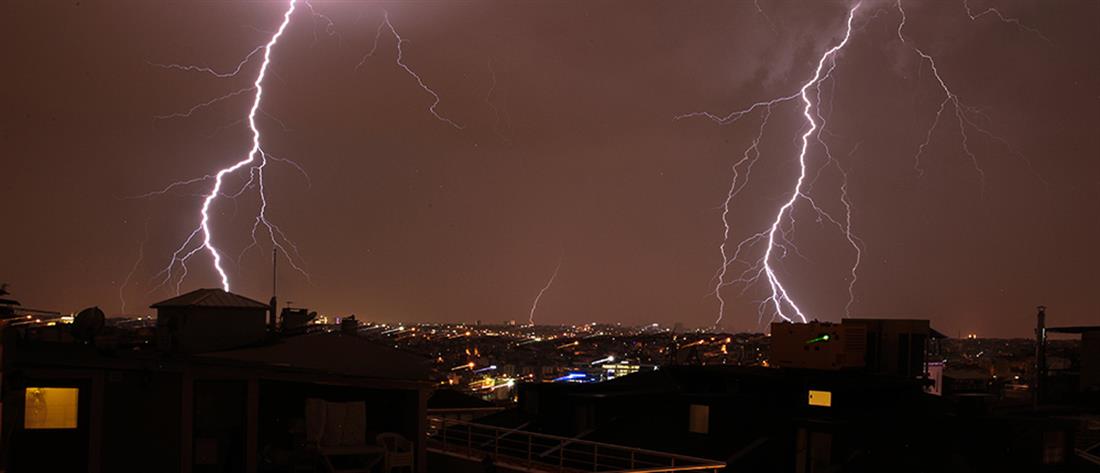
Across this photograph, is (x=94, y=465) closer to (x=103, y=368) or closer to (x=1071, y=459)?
(x=103, y=368)

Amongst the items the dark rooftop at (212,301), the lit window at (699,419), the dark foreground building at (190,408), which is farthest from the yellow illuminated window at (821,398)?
the dark rooftop at (212,301)

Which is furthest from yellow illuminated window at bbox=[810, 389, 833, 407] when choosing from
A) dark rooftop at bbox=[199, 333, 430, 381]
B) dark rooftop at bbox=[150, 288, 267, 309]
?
dark rooftop at bbox=[150, 288, 267, 309]

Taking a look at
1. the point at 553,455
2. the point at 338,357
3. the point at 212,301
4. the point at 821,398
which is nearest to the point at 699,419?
the point at 821,398

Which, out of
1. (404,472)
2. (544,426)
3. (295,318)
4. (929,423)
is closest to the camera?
(404,472)

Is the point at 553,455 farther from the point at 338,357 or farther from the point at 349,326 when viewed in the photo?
the point at 349,326

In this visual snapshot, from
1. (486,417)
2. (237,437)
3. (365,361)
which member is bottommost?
(486,417)

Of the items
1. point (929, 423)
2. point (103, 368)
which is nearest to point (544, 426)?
point (929, 423)
